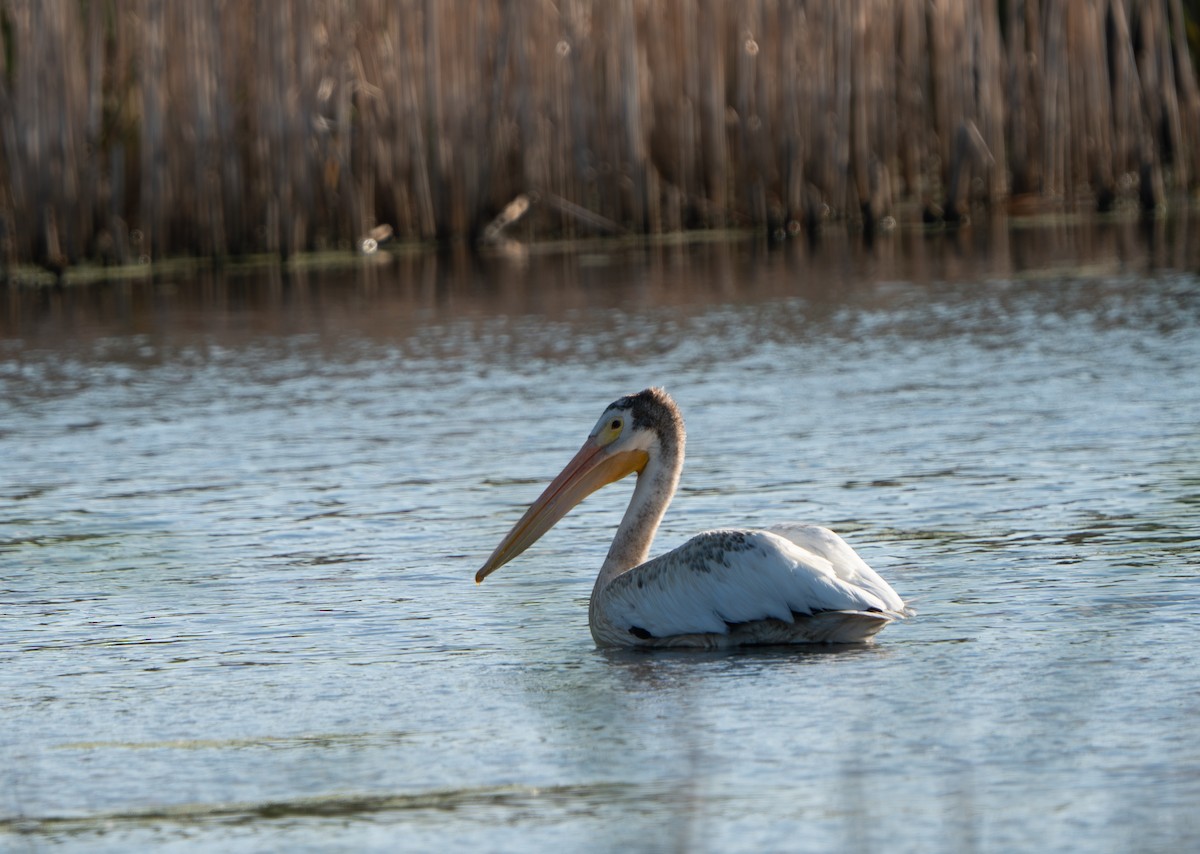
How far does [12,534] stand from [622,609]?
2.81 metres

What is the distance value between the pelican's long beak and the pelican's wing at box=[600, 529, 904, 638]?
510mm

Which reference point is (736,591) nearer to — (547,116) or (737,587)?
(737,587)

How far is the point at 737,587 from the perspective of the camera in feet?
16.4

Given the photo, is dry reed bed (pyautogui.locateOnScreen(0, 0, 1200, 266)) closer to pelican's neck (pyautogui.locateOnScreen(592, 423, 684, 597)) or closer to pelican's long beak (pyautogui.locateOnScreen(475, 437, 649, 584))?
pelican's long beak (pyautogui.locateOnScreen(475, 437, 649, 584))

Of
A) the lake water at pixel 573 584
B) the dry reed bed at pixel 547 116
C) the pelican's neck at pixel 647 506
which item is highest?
the dry reed bed at pixel 547 116

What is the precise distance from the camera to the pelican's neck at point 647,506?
5.52 meters

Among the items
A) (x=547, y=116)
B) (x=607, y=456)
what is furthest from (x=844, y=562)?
(x=547, y=116)

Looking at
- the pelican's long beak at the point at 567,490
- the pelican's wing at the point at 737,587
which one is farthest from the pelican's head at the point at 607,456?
the pelican's wing at the point at 737,587

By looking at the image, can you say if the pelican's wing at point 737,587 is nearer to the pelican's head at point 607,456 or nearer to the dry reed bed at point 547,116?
the pelican's head at point 607,456

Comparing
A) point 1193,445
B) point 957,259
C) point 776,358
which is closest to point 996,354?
point 776,358

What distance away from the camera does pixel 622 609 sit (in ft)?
17.0

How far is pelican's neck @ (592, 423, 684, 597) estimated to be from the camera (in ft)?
18.1

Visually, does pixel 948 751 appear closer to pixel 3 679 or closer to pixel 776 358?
pixel 3 679

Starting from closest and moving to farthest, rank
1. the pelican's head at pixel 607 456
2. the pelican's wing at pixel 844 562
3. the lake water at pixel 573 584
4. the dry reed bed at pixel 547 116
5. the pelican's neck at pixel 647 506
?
1. the lake water at pixel 573 584
2. the pelican's wing at pixel 844 562
3. the pelican's neck at pixel 647 506
4. the pelican's head at pixel 607 456
5. the dry reed bed at pixel 547 116
